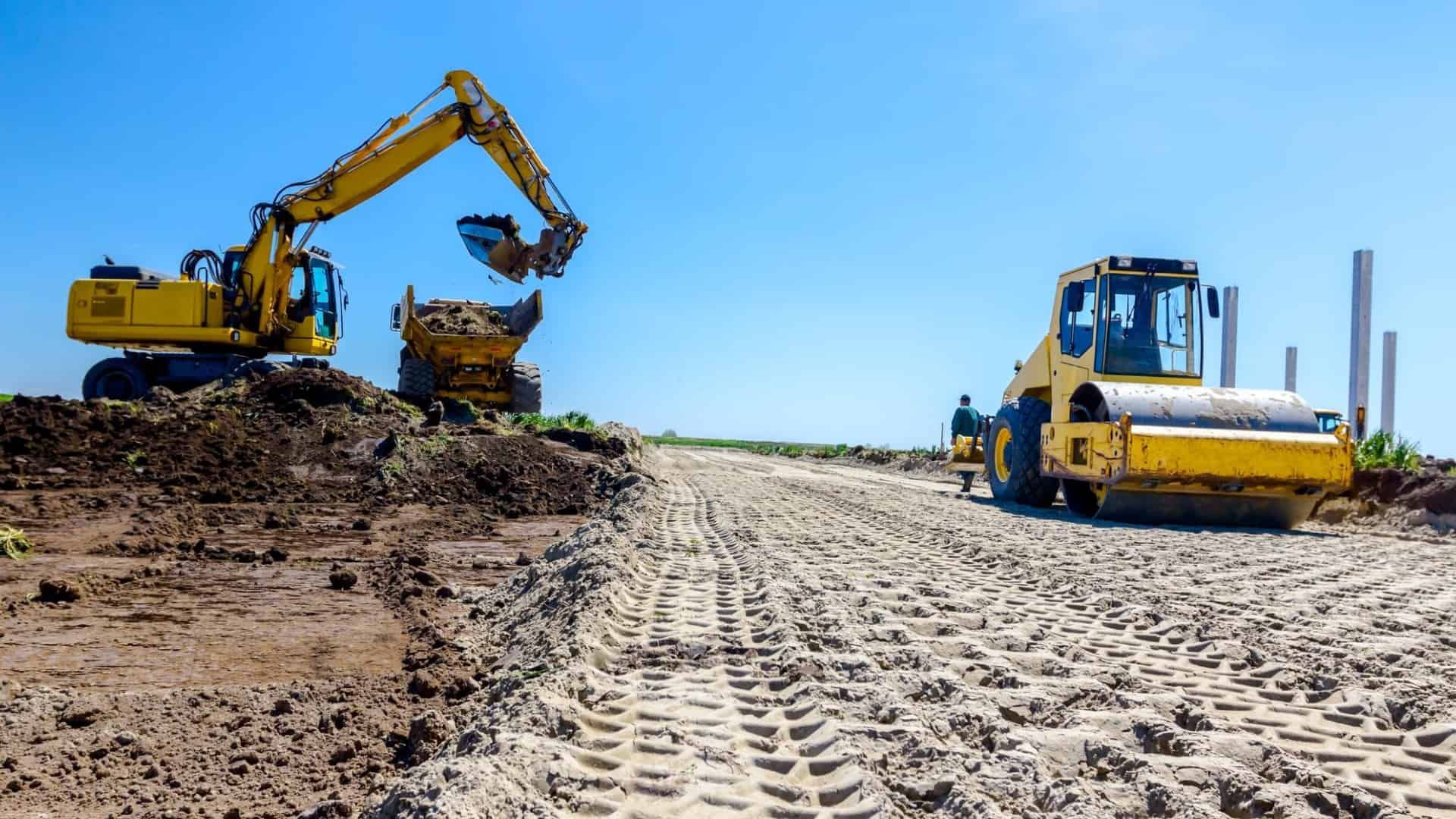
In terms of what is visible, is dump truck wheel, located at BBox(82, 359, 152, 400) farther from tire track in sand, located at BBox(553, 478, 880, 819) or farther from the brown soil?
tire track in sand, located at BBox(553, 478, 880, 819)

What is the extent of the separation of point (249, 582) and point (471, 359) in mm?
12568

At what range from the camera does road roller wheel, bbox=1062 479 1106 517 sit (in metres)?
11.0

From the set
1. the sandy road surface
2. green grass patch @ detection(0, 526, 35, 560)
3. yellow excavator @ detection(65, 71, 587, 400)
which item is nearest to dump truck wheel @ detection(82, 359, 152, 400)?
yellow excavator @ detection(65, 71, 587, 400)

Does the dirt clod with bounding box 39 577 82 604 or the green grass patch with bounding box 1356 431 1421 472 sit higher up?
the green grass patch with bounding box 1356 431 1421 472

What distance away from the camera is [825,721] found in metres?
3.10

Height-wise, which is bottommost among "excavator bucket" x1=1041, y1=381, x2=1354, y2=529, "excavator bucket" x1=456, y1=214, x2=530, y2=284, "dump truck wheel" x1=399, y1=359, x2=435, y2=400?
"excavator bucket" x1=1041, y1=381, x2=1354, y2=529

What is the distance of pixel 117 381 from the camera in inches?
631

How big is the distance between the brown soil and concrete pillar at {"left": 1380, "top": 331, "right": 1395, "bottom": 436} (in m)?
12.3

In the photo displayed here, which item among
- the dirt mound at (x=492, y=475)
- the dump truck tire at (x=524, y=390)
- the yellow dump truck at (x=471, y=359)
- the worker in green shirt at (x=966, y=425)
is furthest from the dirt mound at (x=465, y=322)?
the worker in green shirt at (x=966, y=425)

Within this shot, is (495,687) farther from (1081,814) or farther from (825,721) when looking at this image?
(1081,814)

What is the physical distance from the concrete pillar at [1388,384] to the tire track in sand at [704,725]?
14523mm

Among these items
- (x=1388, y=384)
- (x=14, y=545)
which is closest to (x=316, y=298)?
(x=14, y=545)

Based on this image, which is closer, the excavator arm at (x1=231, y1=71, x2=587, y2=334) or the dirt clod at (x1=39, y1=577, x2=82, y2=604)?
the dirt clod at (x1=39, y1=577, x2=82, y2=604)

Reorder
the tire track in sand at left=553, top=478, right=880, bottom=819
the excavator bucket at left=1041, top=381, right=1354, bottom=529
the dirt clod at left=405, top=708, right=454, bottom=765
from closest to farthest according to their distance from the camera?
the tire track in sand at left=553, top=478, right=880, bottom=819 < the dirt clod at left=405, top=708, right=454, bottom=765 < the excavator bucket at left=1041, top=381, right=1354, bottom=529
